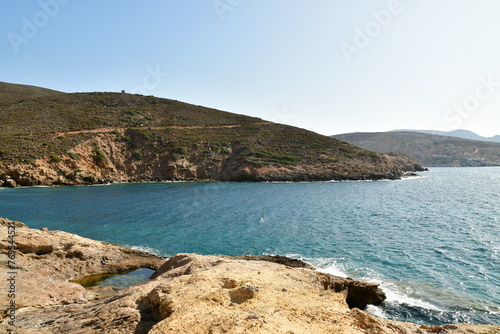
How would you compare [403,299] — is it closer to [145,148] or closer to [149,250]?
[149,250]

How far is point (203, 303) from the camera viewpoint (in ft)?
24.5

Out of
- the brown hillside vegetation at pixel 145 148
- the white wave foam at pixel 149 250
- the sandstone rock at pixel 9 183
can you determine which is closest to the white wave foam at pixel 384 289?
the white wave foam at pixel 149 250

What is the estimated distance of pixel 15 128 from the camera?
62969 mm

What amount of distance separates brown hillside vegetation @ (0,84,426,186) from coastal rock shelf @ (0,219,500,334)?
49.0 metres

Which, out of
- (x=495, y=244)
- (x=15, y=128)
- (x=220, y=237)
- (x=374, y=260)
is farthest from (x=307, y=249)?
(x=15, y=128)

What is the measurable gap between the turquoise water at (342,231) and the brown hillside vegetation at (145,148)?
11.4 meters

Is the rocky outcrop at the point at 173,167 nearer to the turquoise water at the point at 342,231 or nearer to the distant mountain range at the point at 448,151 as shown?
the turquoise water at the point at 342,231

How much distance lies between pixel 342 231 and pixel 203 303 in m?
20.9

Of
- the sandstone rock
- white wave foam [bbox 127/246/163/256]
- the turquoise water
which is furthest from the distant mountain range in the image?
the sandstone rock

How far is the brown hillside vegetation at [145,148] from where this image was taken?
5673 centimetres

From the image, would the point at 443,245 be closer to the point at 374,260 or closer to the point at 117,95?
the point at 374,260

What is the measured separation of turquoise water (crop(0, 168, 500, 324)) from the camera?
14711 millimetres

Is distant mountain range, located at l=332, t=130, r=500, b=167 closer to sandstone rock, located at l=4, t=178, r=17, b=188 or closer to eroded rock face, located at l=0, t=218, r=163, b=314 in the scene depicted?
eroded rock face, located at l=0, t=218, r=163, b=314

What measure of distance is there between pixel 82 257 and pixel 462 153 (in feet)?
666
